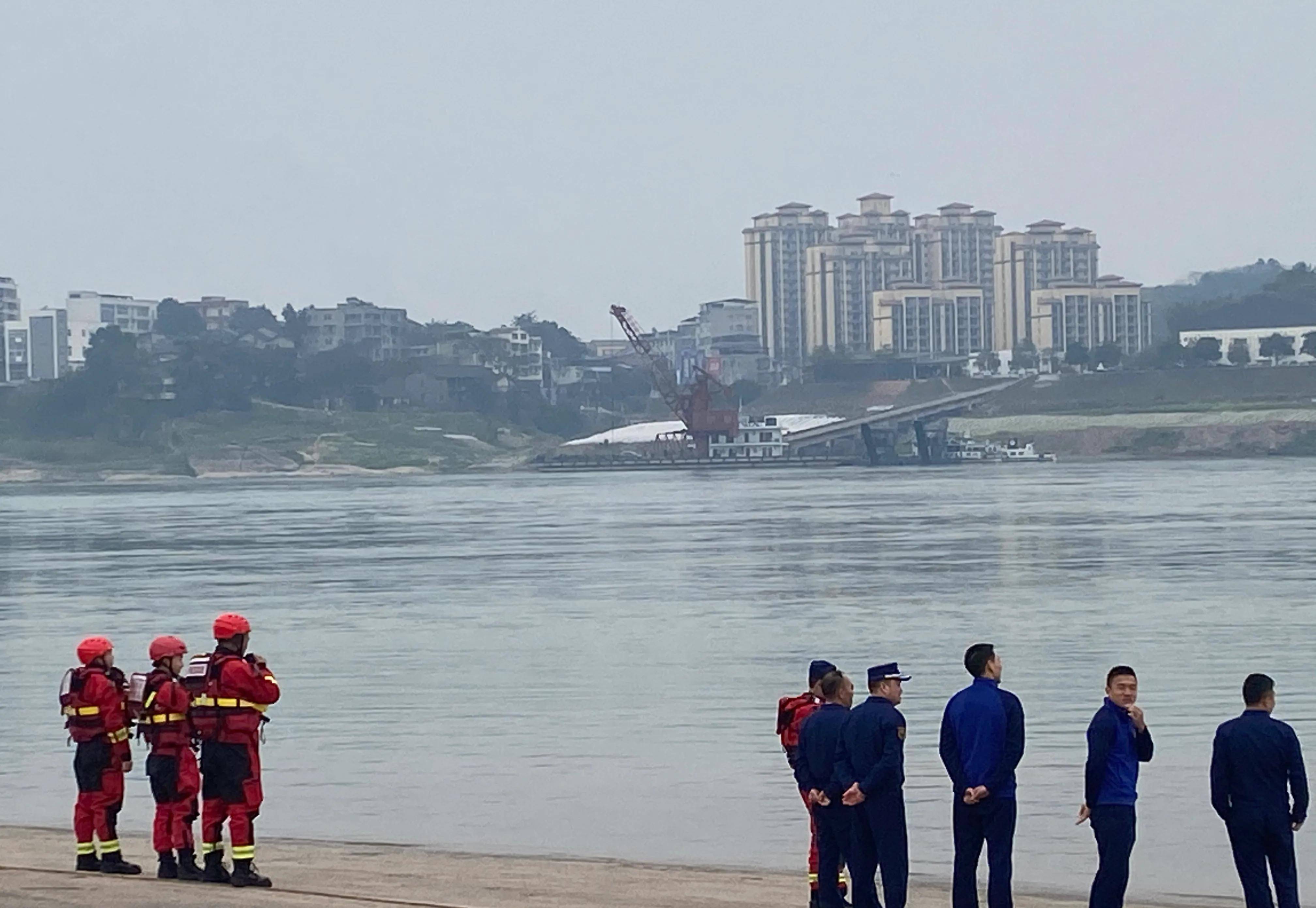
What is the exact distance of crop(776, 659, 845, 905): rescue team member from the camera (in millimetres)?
13312

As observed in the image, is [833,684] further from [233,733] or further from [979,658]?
[233,733]

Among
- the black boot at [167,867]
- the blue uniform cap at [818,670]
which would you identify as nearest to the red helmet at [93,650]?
the black boot at [167,867]

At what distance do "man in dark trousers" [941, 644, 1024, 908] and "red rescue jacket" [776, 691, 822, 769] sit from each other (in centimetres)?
117

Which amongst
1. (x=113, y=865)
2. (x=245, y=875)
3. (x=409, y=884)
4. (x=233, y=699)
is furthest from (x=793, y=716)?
(x=113, y=865)

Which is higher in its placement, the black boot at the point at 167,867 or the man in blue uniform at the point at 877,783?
the man in blue uniform at the point at 877,783

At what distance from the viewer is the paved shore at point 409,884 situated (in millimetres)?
13578

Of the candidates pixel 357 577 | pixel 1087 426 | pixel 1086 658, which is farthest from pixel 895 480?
pixel 1086 658

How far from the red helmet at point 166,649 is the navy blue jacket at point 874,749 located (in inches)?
167

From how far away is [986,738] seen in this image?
12.1 meters

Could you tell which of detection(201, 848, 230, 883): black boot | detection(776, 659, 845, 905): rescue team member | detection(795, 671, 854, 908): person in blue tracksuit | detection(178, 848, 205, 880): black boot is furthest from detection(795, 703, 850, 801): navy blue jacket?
detection(178, 848, 205, 880): black boot

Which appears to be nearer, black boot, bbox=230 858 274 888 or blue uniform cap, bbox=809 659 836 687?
blue uniform cap, bbox=809 659 836 687

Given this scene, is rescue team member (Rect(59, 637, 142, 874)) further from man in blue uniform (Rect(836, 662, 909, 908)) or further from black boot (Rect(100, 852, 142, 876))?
man in blue uniform (Rect(836, 662, 909, 908))

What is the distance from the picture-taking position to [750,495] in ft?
404

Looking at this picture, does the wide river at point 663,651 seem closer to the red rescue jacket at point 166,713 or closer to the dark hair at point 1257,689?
the dark hair at point 1257,689
